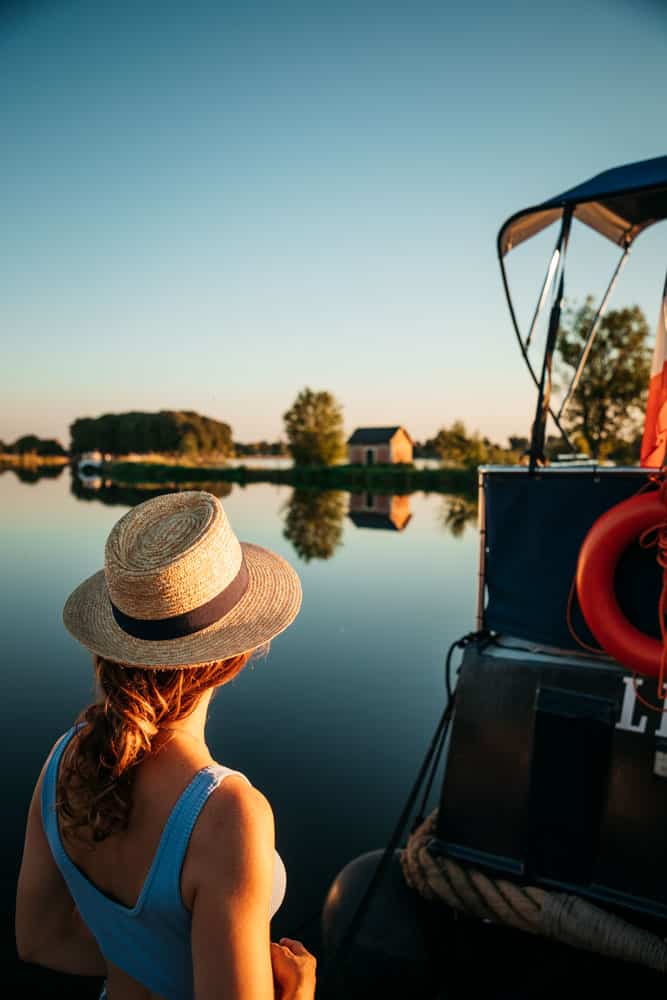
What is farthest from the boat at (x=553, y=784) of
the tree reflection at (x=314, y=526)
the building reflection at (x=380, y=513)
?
the building reflection at (x=380, y=513)

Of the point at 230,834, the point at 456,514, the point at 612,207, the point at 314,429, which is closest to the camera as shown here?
the point at 230,834

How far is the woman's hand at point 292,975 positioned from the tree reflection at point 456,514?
23.1m

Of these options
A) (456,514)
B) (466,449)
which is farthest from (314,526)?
(466,449)

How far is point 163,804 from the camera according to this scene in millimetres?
1123

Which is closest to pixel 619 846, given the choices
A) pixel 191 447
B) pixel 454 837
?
pixel 454 837

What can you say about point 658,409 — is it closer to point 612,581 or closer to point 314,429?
point 612,581

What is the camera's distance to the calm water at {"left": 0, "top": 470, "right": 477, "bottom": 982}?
560 cm

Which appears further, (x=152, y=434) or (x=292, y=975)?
(x=152, y=434)

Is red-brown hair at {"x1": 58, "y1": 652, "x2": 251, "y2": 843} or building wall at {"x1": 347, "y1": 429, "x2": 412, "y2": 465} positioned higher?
building wall at {"x1": 347, "y1": 429, "x2": 412, "y2": 465}

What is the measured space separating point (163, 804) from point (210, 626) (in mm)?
340

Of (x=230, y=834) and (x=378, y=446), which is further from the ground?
(x=378, y=446)

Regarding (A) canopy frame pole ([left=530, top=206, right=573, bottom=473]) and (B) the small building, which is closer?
(A) canopy frame pole ([left=530, top=206, right=573, bottom=473])

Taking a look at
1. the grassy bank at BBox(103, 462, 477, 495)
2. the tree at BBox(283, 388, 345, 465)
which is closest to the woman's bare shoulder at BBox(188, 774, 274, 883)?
the grassy bank at BBox(103, 462, 477, 495)

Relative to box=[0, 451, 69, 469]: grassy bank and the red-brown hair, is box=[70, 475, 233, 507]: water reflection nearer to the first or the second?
the red-brown hair
